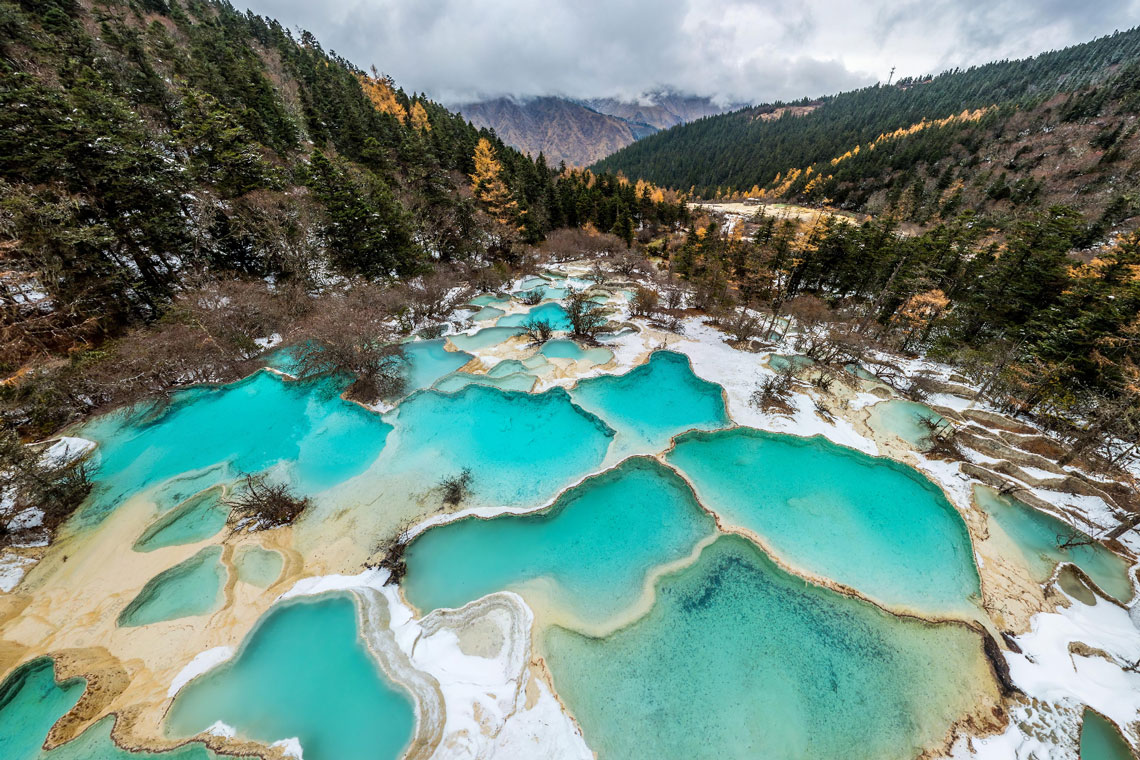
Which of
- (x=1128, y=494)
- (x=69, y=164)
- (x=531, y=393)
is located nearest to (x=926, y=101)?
(x=1128, y=494)

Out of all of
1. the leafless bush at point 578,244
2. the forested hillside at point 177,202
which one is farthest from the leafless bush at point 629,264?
the forested hillside at point 177,202

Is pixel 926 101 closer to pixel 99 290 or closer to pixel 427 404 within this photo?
pixel 427 404

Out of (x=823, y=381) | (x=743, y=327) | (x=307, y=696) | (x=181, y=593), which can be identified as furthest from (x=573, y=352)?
(x=181, y=593)

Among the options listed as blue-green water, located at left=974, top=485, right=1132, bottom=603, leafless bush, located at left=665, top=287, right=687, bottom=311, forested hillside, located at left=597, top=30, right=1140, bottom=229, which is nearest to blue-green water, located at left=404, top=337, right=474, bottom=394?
leafless bush, located at left=665, top=287, right=687, bottom=311

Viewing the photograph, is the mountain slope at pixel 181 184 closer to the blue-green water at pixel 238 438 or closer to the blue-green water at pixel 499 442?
the blue-green water at pixel 238 438

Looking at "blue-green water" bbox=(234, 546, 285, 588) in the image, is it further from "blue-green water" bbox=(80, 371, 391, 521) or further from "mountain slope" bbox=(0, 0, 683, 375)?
"mountain slope" bbox=(0, 0, 683, 375)

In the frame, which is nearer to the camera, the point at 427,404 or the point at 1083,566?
the point at 1083,566
